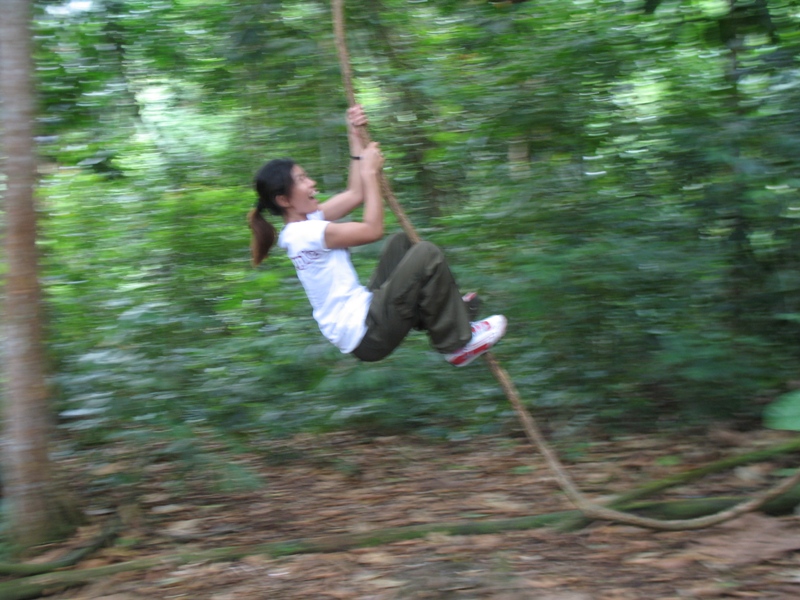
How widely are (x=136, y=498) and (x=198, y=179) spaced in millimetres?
2201

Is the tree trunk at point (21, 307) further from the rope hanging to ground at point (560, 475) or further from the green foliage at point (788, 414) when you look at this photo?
the green foliage at point (788, 414)

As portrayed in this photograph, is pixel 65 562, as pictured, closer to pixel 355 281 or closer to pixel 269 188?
pixel 355 281

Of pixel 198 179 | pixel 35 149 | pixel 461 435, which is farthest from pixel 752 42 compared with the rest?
pixel 35 149

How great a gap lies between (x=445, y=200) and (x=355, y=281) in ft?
6.44

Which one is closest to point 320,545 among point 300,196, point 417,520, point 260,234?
point 417,520

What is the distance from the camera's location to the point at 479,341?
153 inches

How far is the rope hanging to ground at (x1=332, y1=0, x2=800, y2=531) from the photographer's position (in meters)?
3.58

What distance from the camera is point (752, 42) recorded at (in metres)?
4.99

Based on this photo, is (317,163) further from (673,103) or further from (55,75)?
(673,103)

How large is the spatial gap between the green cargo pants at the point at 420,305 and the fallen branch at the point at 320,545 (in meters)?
0.97

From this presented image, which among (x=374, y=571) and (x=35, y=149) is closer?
(x=374, y=571)

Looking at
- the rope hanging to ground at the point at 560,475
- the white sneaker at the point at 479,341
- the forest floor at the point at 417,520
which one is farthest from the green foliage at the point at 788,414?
the white sneaker at the point at 479,341

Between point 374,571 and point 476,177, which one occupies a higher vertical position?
point 476,177

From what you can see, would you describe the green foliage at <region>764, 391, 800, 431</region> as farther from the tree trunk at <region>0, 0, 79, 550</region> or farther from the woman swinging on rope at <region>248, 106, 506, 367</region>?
the tree trunk at <region>0, 0, 79, 550</region>
